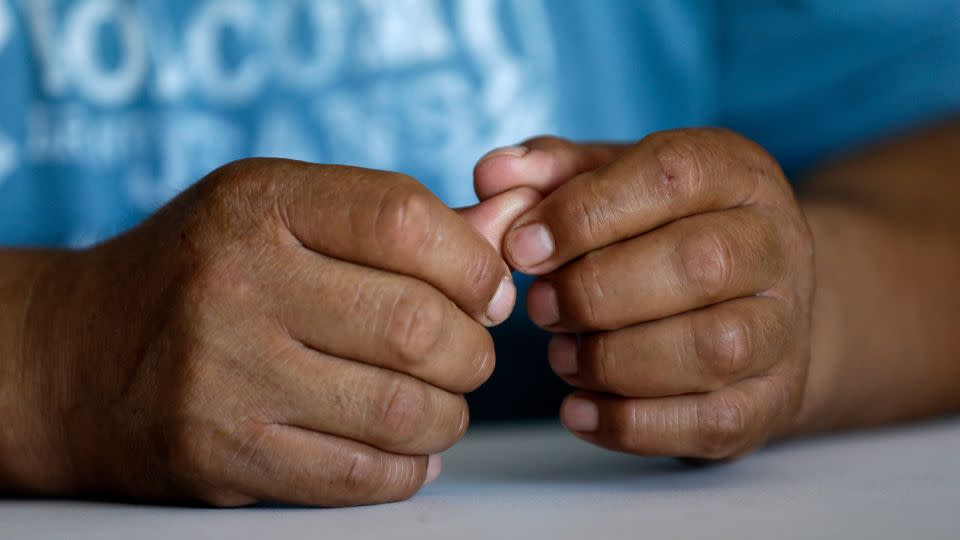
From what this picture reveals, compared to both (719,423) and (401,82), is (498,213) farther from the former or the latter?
(401,82)

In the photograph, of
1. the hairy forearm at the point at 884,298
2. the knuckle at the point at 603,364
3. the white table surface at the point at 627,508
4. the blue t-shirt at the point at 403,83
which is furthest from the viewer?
the blue t-shirt at the point at 403,83

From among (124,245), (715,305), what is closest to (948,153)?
(715,305)

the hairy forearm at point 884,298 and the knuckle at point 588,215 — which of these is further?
the hairy forearm at point 884,298

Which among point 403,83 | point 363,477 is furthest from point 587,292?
point 403,83

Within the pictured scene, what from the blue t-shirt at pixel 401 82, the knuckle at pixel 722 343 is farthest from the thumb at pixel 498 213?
the blue t-shirt at pixel 401 82

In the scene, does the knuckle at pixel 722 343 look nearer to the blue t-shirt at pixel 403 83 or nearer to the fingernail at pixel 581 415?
the fingernail at pixel 581 415

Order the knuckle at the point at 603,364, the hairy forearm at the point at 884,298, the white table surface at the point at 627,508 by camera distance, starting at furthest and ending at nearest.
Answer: the hairy forearm at the point at 884,298 < the knuckle at the point at 603,364 < the white table surface at the point at 627,508

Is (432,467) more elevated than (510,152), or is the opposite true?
(510,152)

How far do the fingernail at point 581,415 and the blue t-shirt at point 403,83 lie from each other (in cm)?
34

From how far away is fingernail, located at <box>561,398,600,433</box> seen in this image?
45 cm

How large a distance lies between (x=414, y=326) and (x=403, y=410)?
0.04 meters

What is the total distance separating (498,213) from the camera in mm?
460

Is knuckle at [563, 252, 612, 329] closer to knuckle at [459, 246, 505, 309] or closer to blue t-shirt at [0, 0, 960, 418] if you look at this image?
knuckle at [459, 246, 505, 309]

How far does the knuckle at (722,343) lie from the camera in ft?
1.42
